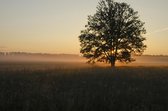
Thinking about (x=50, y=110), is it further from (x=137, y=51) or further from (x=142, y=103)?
(x=137, y=51)

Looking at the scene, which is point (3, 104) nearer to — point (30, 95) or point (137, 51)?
point (30, 95)

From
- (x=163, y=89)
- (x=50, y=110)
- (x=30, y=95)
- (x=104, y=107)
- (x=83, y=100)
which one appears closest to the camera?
(x=50, y=110)

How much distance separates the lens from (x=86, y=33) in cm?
4578

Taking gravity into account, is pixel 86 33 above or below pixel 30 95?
above

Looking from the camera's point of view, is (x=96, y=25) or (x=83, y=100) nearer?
(x=83, y=100)

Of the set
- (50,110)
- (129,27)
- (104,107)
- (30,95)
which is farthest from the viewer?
(129,27)

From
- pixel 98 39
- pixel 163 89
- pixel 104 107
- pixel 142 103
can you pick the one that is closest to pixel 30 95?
pixel 104 107

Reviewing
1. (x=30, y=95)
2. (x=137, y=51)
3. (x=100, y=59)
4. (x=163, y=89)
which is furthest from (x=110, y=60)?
(x=30, y=95)

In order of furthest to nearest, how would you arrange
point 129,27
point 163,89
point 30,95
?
1. point 129,27
2. point 163,89
3. point 30,95

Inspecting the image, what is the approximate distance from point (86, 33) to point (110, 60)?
5664 mm

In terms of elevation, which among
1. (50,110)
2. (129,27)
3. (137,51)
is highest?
(129,27)

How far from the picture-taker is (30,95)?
1195 cm

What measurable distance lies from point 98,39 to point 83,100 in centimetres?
3463

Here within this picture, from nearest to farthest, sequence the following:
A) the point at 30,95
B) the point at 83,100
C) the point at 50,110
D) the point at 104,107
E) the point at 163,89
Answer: the point at 50,110 < the point at 104,107 < the point at 83,100 < the point at 30,95 < the point at 163,89
